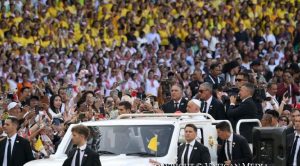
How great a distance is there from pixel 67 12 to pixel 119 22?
1953 millimetres

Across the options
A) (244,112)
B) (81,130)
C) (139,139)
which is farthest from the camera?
(244,112)

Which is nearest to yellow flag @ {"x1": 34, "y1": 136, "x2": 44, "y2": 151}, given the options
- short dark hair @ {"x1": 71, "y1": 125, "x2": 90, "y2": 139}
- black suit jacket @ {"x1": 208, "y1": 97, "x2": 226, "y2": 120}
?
black suit jacket @ {"x1": 208, "y1": 97, "x2": 226, "y2": 120}

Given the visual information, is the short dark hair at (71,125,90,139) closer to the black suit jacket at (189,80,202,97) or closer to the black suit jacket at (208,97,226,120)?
the black suit jacket at (208,97,226,120)

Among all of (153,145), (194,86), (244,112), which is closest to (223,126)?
(153,145)

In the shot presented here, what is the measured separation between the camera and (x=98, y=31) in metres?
34.7

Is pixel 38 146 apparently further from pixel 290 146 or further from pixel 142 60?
pixel 142 60

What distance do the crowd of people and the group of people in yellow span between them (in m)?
0.04

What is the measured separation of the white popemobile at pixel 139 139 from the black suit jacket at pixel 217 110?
1.67 m

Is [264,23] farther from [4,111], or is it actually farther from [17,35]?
[4,111]

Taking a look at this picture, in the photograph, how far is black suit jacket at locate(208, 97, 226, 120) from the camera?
1917 centimetres

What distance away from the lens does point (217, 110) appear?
63.0 ft

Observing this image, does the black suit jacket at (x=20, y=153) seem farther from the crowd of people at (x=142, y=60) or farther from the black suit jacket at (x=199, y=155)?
the black suit jacket at (x=199, y=155)

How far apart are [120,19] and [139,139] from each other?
63.0ft

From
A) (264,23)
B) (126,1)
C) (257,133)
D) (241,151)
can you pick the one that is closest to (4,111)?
(241,151)
